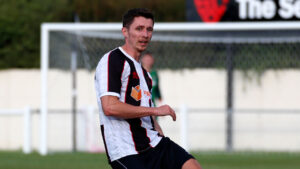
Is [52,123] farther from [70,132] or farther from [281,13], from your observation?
[281,13]

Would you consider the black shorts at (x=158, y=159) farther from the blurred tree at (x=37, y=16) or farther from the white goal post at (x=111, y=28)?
the blurred tree at (x=37, y=16)

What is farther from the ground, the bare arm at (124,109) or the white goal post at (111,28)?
the white goal post at (111,28)

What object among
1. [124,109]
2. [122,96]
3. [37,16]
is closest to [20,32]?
[37,16]

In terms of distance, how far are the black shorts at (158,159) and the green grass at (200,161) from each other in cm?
699

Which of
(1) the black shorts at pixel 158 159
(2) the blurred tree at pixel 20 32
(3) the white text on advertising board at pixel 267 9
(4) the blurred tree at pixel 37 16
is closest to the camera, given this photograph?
(1) the black shorts at pixel 158 159

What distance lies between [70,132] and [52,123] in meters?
0.50

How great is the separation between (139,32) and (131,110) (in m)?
0.59

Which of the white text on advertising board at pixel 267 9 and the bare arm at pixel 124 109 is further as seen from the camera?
the white text on advertising board at pixel 267 9

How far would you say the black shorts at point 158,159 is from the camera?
5211 mm

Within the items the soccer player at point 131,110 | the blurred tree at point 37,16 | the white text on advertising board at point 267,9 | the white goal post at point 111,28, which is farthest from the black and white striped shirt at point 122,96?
the blurred tree at point 37,16

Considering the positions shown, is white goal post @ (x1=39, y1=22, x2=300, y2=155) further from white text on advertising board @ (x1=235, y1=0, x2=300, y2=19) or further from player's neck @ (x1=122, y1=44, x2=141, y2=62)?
player's neck @ (x1=122, y1=44, x2=141, y2=62)

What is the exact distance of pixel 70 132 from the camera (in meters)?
15.9

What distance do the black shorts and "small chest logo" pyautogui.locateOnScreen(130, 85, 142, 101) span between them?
383 mm

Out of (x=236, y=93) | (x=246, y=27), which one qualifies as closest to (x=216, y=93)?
(x=236, y=93)
